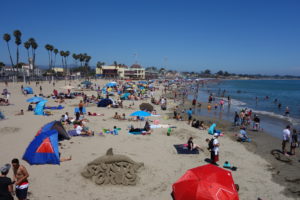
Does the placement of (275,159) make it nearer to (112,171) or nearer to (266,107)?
(112,171)

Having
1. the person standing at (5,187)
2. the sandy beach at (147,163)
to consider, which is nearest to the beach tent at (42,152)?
the sandy beach at (147,163)

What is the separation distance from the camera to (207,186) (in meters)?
5.66

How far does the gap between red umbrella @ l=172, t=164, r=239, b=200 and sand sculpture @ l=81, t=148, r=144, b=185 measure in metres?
1.93

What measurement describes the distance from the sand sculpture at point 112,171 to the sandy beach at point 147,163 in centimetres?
19

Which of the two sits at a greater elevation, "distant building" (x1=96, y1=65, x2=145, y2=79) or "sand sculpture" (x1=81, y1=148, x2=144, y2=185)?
"distant building" (x1=96, y1=65, x2=145, y2=79)

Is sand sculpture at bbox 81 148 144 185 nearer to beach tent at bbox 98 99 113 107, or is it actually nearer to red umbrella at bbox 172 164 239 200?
red umbrella at bbox 172 164 239 200

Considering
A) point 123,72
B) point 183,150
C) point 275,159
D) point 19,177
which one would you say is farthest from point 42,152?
point 123,72

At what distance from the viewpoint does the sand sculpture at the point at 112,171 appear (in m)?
7.32

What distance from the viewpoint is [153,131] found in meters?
14.4

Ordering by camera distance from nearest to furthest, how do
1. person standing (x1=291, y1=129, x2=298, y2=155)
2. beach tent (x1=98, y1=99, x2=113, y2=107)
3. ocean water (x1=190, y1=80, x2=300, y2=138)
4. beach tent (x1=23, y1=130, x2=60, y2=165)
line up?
beach tent (x1=23, y1=130, x2=60, y2=165), person standing (x1=291, y1=129, x2=298, y2=155), ocean water (x1=190, y1=80, x2=300, y2=138), beach tent (x1=98, y1=99, x2=113, y2=107)

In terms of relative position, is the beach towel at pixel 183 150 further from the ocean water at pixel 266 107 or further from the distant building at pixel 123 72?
the distant building at pixel 123 72

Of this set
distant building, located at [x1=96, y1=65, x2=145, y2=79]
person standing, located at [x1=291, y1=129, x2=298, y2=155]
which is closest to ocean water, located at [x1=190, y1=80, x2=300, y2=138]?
person standing, located at [x1=291, y1=129, x2=298, y2=155]

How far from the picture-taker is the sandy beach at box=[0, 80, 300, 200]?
7.04 meters

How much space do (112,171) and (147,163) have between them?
2.15 meters
